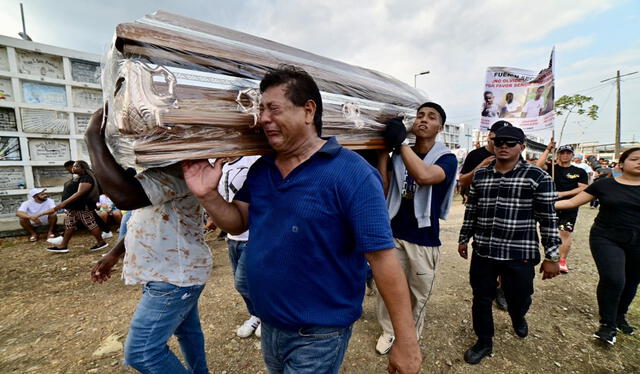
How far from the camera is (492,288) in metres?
2.45

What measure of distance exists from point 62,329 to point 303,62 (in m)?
3.46

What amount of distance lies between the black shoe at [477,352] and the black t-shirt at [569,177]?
3.44 m

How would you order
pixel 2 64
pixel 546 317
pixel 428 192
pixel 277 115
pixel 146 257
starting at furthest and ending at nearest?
pixel 2 64, pixel 546 317, pixel 428 192, pixel 146 257, pixel 277 115

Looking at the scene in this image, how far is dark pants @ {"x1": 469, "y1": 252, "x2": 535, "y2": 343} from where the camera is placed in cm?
234

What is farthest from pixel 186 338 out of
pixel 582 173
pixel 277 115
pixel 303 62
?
pixel 582 173

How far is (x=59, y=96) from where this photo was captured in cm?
609

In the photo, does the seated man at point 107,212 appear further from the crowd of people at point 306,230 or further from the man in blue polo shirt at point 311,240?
the man in blue polo shirt at point 311,240

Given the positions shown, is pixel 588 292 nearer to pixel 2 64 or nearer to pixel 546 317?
pixel 546 317

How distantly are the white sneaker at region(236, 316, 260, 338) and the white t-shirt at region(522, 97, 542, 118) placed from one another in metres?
4.52

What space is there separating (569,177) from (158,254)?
5.76 m

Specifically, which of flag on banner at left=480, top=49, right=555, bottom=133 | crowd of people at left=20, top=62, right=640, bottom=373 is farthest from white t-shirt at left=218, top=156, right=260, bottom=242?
flag on banner at left=480, top=49, right=555, bottom=133

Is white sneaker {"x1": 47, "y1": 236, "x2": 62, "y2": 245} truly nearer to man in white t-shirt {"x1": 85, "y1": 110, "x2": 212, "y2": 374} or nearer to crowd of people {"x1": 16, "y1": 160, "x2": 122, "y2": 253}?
crowd of people {"x1": 16, "y1": 160, "x2": 122, "y2": 253}

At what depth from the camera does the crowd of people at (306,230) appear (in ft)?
3.78

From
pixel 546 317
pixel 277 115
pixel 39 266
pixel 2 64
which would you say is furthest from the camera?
pixel 2 64
